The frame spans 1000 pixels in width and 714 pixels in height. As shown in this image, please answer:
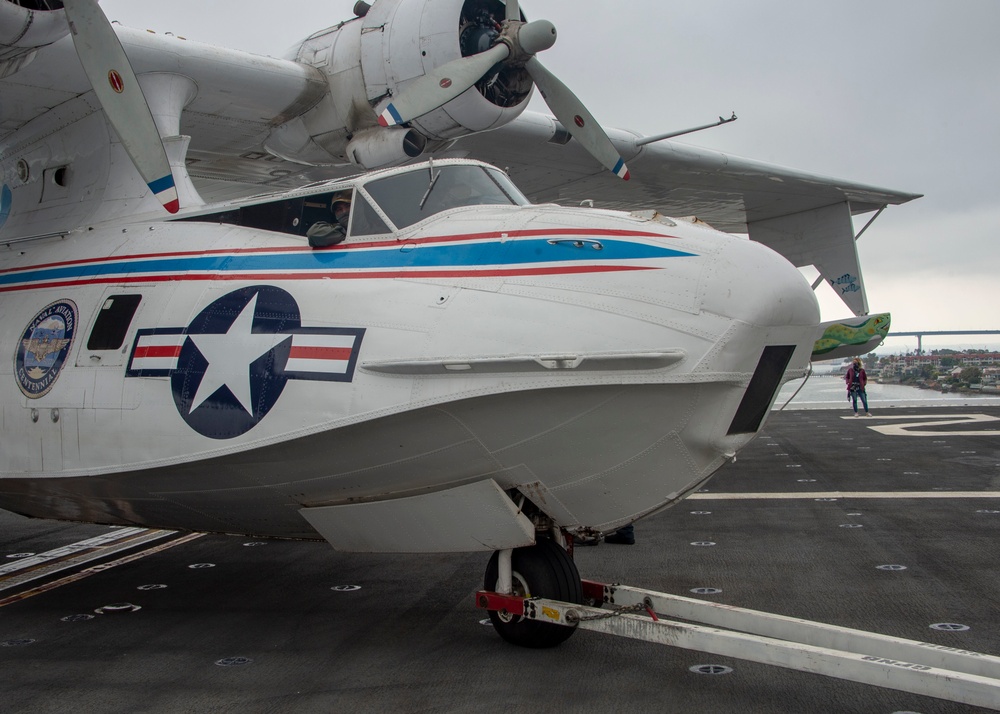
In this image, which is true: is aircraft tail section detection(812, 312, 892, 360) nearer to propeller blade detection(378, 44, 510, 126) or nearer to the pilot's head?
propeller blade detection(378, 44, 510, 126)

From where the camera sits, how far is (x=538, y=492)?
496 cm

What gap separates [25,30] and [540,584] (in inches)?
215

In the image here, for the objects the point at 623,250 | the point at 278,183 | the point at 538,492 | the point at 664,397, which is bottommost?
the point at 538,492

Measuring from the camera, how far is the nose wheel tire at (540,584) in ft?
16.8

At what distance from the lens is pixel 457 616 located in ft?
19.8

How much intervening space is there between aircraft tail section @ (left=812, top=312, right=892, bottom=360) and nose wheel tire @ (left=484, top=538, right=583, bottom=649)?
28.1ft

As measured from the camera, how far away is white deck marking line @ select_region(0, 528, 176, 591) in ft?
25.8

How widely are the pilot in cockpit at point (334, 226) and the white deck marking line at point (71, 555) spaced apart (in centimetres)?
460

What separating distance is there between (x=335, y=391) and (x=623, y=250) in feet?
5.97

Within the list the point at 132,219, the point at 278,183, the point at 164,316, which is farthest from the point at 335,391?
the point at 278,183

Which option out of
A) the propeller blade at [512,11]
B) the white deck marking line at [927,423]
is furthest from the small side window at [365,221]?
the white deck marking line at [927,423]

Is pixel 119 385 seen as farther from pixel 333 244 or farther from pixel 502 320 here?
pixel 502 320

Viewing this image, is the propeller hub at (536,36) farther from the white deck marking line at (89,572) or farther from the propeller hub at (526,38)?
the white deck marking line at (89,572)

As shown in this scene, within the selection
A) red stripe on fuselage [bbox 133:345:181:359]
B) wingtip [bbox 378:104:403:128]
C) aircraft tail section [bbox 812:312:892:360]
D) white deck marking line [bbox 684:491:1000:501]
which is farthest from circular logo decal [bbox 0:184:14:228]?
aircraft tail section [bbox 812:312:892:360]
